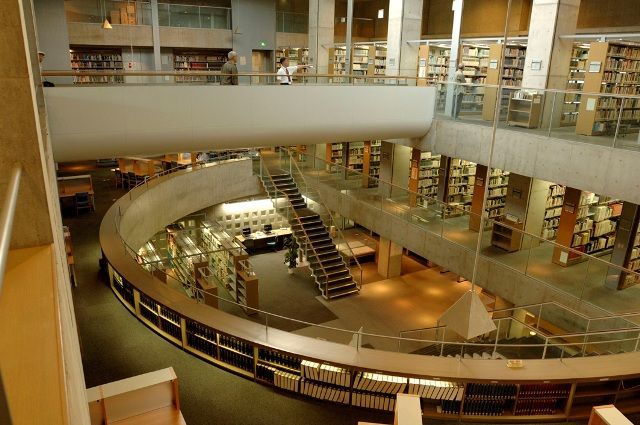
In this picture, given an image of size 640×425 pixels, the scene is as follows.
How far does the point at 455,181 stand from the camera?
44.1 feet

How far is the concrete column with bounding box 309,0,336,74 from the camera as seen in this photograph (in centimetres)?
1708

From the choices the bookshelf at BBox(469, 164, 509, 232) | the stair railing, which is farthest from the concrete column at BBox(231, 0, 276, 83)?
the bookshelf at BBox(469, 164, 509, 232)

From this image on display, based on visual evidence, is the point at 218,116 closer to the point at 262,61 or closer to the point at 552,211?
the point at 552,211

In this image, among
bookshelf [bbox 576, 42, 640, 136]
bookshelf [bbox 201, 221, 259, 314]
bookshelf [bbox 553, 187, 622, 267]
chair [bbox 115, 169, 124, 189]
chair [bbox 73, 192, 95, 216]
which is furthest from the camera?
chair [bbox 115, 169, 124, 189]

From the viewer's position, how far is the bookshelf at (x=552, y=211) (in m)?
10.7

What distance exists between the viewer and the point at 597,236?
10.5 meters

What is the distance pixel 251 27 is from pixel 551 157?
49.9 feet

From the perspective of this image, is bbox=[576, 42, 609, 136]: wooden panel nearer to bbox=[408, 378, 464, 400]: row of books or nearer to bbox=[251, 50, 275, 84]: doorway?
bbox=[408, 378, 464, 400]: row of books

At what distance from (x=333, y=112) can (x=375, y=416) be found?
6498 millimetres

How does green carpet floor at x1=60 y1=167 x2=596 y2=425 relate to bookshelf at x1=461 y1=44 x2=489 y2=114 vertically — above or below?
below

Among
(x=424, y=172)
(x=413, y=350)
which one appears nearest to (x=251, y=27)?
(x=424, y=172)

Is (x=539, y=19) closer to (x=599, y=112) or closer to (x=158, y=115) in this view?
(x=599, y=112)

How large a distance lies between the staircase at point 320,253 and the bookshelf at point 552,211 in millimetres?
5289

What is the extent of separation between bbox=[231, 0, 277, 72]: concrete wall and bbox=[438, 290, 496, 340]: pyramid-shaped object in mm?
17144
